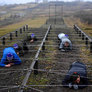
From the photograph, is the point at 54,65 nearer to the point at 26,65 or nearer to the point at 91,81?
the point at 26,65

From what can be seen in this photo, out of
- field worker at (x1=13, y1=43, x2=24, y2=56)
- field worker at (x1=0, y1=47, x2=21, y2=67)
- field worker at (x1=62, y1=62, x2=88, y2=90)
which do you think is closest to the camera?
field worker at (x1=62, y1=62, x2=88, y2=90)

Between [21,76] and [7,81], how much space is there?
1.33 feet

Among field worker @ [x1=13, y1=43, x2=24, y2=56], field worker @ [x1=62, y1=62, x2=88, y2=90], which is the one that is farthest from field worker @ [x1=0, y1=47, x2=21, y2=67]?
field worker @ [x1=62, y1=62, x2=88, y2=90]

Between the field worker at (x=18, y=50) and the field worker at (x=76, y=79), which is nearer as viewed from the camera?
the field worker at (x=76, y=79)

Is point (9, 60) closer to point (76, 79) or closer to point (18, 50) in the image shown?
point (18, 50)

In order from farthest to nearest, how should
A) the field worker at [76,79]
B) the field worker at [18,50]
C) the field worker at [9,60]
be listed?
the field worker at [18,50] → the field worker at [9,60] → the field worker at [76,79]

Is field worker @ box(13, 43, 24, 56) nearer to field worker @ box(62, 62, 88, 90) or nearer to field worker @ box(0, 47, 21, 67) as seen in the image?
field worker @ box(0, 47, 21, 67)

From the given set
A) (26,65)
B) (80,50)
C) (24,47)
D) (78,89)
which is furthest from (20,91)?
(80,50)

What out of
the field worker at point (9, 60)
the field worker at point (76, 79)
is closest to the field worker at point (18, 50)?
the field worker at point (9, 60)

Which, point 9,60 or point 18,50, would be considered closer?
point 9,60

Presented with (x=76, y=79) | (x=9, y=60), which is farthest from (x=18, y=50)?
(x=76, y=79)

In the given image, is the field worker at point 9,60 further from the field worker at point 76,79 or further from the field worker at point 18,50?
the field worker at point 76,79

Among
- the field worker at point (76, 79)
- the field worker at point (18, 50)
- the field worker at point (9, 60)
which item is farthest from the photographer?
the field worker at point (18, 50)

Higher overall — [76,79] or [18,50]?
[76,79]
